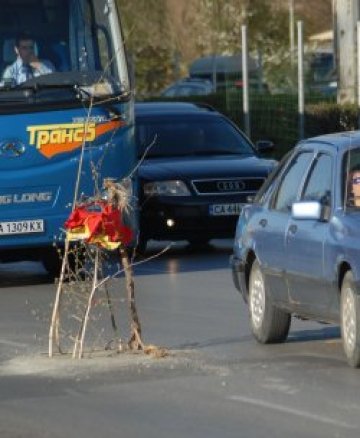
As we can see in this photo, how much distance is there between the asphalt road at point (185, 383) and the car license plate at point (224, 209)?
4.94 m

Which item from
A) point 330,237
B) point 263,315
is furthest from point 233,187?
point 330,237

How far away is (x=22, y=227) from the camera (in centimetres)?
1722

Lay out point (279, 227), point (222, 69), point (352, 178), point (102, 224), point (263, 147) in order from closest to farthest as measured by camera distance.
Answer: point (352, 178) < point (102, 224) < point (279, 227) < point (263, 147) < point (222, 69)

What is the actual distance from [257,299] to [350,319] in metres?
1.85

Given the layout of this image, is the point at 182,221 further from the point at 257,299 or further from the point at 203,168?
the point at 257,299

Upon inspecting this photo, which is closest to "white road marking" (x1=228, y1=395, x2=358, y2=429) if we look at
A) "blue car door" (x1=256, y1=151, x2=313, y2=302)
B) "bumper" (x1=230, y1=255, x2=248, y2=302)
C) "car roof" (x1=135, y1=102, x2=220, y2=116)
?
"blue car door" (x1=256, y1=151, x2=313, y2=302)

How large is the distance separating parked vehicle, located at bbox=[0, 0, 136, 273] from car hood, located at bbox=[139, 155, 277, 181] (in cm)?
296

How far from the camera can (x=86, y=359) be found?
1155cm

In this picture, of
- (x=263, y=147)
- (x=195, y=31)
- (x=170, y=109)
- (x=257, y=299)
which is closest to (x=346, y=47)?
(x=170, y=109)

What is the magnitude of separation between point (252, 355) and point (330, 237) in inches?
47.2

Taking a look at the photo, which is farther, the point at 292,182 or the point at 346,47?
the point at 346,47

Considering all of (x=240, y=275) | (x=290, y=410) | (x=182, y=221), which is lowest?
A: (x=182, y=221)

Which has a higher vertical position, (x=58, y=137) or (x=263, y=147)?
(x=58, y=137)

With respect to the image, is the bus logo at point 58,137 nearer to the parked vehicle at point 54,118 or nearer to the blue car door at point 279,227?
the parked vehicle at point 54,118
